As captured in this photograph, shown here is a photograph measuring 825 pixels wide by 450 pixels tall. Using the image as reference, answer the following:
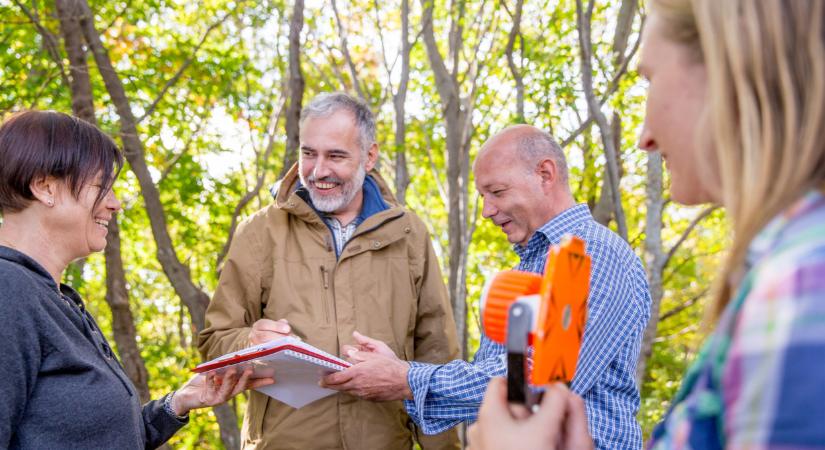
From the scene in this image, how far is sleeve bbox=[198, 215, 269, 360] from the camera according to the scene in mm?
3326

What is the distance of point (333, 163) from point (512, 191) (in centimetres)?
88

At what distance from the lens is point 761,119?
87cm

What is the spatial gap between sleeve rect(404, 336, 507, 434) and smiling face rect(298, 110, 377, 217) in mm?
1016

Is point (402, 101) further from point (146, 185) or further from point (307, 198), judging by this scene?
point (307, 198)

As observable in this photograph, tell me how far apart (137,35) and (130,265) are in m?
5.03

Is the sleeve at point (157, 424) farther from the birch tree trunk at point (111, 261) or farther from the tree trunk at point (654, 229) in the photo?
the tree trunk at point (654, 229)

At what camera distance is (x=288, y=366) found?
2.79 m

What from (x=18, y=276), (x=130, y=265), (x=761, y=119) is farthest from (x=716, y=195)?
(x=130, y=265)

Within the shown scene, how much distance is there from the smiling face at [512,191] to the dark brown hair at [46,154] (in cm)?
147

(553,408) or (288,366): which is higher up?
(553,408)

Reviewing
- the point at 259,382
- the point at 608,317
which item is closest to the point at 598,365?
the point at 608,317

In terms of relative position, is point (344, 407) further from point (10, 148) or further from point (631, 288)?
point (10, 148)

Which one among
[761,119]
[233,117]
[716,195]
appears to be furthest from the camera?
[233,117]

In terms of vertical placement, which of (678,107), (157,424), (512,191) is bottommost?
(157,424)
